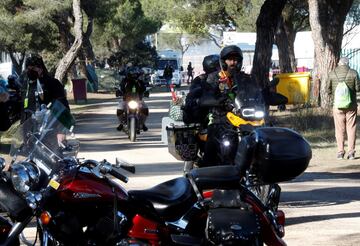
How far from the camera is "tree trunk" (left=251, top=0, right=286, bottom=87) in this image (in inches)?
846

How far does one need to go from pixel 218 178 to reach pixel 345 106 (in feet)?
32.2

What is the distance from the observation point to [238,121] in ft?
26.8

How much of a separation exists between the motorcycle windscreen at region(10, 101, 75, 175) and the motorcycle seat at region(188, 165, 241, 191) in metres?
0.94

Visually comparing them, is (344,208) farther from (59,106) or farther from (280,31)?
(280,31)

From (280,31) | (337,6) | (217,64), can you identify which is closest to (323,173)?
(217,64)

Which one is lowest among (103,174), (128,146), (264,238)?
(128,146)

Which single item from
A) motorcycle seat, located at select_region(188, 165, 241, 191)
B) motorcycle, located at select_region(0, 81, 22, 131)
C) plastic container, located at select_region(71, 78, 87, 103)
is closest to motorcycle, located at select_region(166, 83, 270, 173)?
motorcycle, located at select_region(0, 81, 22, 131)

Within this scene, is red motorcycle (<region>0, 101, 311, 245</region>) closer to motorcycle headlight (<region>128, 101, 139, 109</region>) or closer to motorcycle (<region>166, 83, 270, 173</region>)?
motorcycle (<region>166, 83, 270, 173</region>)

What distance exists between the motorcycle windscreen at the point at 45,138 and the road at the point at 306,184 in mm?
2970

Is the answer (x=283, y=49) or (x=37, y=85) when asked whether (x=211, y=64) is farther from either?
(x=283, y=49)

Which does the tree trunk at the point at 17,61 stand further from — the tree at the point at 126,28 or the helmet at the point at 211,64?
the helmet at the point at 211,64

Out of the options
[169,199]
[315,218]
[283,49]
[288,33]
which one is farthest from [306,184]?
[288,33]

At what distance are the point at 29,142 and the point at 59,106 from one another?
1.56 feet

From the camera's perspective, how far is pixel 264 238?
18.3 ft
